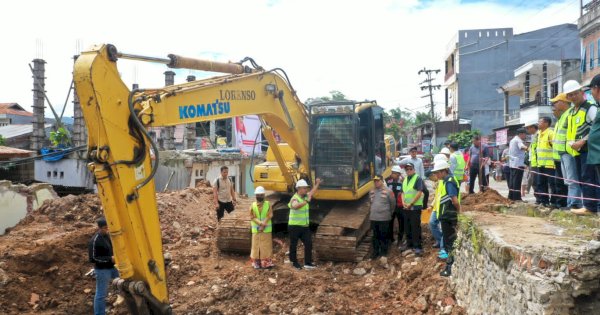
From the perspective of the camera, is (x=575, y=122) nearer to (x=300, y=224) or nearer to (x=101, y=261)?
(x=300, y=224)

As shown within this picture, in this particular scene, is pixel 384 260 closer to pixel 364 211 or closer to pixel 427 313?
pixel 364 211

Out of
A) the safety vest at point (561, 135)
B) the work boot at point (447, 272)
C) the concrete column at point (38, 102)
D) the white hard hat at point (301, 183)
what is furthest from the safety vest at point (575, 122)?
the concrete column at point (38, 102)

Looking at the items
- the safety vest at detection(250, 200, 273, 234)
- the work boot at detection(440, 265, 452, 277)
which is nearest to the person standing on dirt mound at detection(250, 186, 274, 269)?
the safety vest at detection(250, 200, 273, 234)

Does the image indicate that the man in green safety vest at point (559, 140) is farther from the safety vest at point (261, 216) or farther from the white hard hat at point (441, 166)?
the safety vest at point (261, 216)

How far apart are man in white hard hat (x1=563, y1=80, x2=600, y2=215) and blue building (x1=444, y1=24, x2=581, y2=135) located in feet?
104

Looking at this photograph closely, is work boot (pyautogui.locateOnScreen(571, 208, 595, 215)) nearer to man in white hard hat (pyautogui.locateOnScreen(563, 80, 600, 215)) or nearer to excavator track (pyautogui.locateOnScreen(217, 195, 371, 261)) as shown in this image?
man in white hard hat (pyautogui.locateOnScreen(563, 80, 600, 215))

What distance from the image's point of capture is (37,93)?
27.4 m

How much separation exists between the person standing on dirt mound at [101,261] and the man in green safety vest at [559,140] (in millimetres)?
5859

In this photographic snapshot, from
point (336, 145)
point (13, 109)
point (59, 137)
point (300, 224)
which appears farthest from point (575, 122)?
point (13, 109)

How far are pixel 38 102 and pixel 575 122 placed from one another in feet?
95.6

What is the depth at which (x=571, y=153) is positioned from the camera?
5.59 meters

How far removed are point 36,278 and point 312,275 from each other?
439 cm

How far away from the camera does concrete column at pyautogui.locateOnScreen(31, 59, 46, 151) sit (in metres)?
27.3

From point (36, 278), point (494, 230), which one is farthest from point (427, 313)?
point (36, 278)
